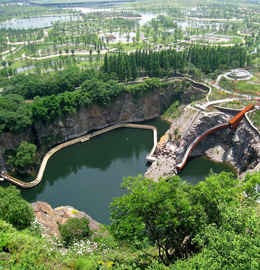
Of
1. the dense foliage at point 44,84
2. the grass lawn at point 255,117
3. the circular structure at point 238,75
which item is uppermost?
the dense foliage at point 44,84

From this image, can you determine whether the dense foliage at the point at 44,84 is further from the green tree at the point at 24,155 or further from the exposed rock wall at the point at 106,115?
the green tree at the point at 24,155

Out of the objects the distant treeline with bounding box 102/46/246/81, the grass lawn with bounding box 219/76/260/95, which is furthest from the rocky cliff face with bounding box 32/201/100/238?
the grass lawn with bounding box 219/76/260/95

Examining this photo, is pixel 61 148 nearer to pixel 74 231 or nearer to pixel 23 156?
pixel 23 156

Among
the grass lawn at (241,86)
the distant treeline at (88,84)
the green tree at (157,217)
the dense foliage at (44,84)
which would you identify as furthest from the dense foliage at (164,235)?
the grass lawn at (241,86)

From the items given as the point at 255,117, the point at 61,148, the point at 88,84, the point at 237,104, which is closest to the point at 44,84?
the point at 88,84

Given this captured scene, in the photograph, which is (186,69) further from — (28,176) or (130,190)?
(130,190)

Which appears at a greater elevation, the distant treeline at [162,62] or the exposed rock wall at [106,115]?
the distant treeline at [162,62]

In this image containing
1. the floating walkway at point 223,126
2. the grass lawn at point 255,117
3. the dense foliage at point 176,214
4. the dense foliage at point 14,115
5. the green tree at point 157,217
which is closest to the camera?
the dense foliage at point 176,214

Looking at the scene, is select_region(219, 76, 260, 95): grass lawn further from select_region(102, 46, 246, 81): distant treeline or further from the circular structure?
select_region(102, 46, 246, 81): distant treeline
